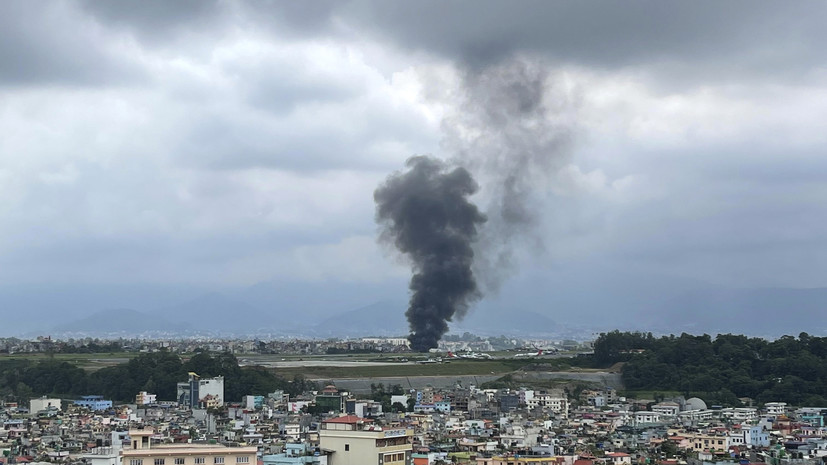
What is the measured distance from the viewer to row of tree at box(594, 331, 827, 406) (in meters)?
102

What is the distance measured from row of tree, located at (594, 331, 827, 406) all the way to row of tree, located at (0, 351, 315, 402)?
102ft

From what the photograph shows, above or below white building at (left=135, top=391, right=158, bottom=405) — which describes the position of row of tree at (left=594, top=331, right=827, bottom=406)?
above

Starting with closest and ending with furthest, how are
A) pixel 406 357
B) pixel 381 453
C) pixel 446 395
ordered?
pixel 381 453 < pixel 446 395 < pixel 406 357

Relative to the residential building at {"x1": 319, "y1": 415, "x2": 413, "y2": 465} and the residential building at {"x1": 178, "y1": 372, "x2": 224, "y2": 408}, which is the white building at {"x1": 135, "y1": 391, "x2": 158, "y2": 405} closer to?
the residential building at {"x1": 178, "y1": 372, "x2": 224, "y2": 408}

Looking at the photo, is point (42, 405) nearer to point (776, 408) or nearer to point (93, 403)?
point (93, 403)

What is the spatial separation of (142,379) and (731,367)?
5089 cm

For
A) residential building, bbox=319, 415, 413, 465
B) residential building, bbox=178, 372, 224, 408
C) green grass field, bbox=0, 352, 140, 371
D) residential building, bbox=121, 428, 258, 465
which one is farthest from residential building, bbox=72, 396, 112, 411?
residential building, bbox=319, 415, 413, 465

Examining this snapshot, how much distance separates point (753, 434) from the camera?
66.2 metres

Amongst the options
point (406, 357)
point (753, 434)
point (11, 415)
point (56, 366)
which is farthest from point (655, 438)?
point (406, 357)

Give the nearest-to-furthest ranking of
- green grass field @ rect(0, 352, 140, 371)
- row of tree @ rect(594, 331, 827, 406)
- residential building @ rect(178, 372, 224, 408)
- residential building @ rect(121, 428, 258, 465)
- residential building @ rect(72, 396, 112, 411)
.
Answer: residential building @ rect(121, 428, 258, 465) → residential building @ rect(72, 396, 112, 411) → residential building @ rect(178, 372, 224, 408) → row of tree @ rect(594, 331, 827, 406) → green grass field @ rect(0, 352, 140, 371)

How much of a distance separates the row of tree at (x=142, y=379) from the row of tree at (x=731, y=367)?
102ft

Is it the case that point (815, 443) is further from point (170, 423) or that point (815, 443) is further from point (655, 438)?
point (170, 423)

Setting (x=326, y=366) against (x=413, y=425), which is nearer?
(x=413, y=425)

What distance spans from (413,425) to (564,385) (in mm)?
40979
